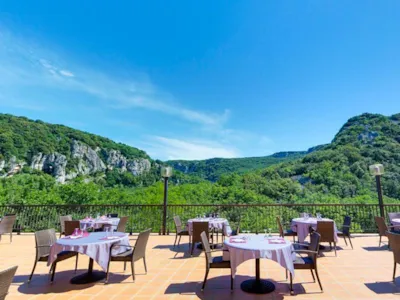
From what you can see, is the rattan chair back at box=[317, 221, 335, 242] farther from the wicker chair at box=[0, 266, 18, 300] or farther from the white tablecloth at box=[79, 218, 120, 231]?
the wicker chair at box=[0, 266, 18, 300]

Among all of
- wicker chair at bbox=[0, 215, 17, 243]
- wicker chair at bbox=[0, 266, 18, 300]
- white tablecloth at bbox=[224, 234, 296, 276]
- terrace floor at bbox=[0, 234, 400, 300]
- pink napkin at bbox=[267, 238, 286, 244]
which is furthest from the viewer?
wicker chair at bbox=[0, 215, 17, 243]

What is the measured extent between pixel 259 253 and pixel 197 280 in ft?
4.20

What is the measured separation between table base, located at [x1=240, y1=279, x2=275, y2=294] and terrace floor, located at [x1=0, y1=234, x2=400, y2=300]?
8 cm

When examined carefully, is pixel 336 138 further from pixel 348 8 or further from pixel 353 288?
pixel 353 288

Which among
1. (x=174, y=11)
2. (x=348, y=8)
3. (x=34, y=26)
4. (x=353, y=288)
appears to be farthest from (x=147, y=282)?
(x=34, y=26)

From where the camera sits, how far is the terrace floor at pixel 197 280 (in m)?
2.97

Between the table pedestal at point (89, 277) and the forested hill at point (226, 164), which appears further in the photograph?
the forested hill at point (226, 164)

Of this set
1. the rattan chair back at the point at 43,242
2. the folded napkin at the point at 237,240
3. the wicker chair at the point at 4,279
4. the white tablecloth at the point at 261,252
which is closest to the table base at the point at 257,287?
the white tablecloth at the point at 261,252

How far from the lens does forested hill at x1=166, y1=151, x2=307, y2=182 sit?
36487mm

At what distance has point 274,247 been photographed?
291cm

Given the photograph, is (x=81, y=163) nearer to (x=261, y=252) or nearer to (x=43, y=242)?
(x=43, y=242)

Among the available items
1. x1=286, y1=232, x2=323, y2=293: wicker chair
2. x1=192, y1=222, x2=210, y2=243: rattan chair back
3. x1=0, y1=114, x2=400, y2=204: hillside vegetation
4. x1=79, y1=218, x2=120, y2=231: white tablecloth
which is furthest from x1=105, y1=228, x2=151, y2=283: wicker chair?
x1=0, y1=114, x2=400, y2=204: hillside vegetation

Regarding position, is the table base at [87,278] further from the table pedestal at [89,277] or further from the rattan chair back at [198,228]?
the rattan chair back at [198,228]

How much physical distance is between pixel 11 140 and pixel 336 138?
41685 millimetres
